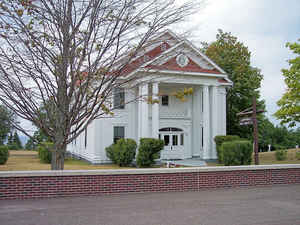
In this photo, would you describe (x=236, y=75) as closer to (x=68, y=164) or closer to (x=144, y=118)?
(x=144, y=118)

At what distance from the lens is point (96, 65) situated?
30.1ft

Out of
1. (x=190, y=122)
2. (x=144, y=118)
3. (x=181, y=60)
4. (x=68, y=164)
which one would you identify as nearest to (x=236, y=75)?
(x=190, y=122)

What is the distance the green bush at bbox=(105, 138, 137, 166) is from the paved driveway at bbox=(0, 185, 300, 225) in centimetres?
1202

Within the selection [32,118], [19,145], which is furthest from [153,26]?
[19,145]

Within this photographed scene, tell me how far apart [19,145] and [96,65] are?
4424 centimetres

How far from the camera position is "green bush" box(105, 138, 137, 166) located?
21.4 meters

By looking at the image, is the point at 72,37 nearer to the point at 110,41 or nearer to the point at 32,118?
the point at 110,41

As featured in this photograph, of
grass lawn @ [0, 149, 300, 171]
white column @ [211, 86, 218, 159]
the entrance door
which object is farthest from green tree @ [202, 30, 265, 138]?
the entrance door

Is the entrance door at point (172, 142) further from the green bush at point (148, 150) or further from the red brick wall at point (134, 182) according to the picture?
the red brick wall at point (134, 182)

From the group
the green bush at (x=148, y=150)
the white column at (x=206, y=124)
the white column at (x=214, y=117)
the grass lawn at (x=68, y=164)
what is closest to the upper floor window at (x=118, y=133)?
the grass lawn at (x=68, y=164)

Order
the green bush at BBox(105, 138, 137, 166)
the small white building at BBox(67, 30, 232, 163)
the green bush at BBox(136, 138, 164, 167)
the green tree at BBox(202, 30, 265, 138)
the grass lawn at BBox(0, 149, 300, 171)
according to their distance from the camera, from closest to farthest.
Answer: the grass lawn at BBox(0, 149, 300, 171), the green bush at BBox(136, 138, 164, 167), the green bush at BBox(105, 138, 137, 166), the small white building at BBox(67, 30, 232, 163), the green tree at BBox(202, 30, 265, 138)

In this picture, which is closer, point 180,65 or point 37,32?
point 37,32

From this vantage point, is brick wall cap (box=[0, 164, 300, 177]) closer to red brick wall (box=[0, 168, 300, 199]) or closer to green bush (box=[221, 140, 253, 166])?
→ red brick wall (box=[0, 168, 300, 199])

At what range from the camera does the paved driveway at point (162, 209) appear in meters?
6.57
